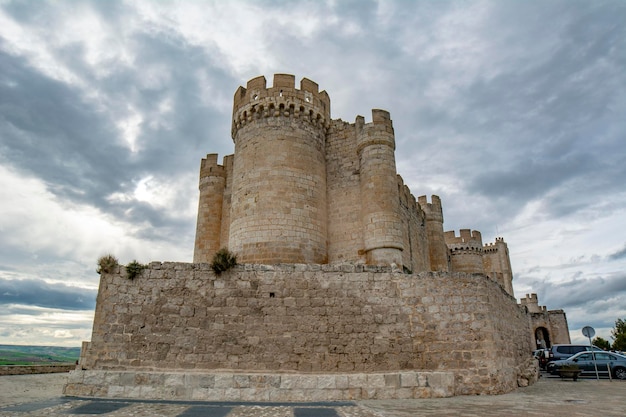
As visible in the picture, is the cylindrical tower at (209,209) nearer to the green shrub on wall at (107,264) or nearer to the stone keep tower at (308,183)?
the stone keep tower at (308,183)

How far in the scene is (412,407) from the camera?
7938mm

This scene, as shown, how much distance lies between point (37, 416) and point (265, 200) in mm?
8900

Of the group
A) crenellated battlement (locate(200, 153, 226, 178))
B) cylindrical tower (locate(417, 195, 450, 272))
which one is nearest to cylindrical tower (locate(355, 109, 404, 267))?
crenellated battlement (locate(200, 153, 226, 178))

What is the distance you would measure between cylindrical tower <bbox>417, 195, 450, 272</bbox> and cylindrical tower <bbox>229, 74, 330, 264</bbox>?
10.7 meters

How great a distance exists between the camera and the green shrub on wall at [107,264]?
10.4 m

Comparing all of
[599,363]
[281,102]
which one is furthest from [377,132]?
[599,363]

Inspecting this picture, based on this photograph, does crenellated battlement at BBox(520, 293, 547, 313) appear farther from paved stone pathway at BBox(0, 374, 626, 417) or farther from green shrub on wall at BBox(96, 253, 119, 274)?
green shrub on wall at BBox(96, 253, 119, 274)

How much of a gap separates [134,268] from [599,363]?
16.7m

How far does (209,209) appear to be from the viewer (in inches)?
729

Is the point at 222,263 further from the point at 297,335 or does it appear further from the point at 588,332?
the point at 588,332

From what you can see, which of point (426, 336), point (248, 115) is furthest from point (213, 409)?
point (248, 115)

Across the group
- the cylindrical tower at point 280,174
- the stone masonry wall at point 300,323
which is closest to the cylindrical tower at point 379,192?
the cylindrical tower at point 280,174

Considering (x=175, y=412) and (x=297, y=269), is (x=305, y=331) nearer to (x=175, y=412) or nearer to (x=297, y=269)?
(x=297, y=269)

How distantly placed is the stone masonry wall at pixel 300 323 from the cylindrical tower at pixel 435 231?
1279cm
